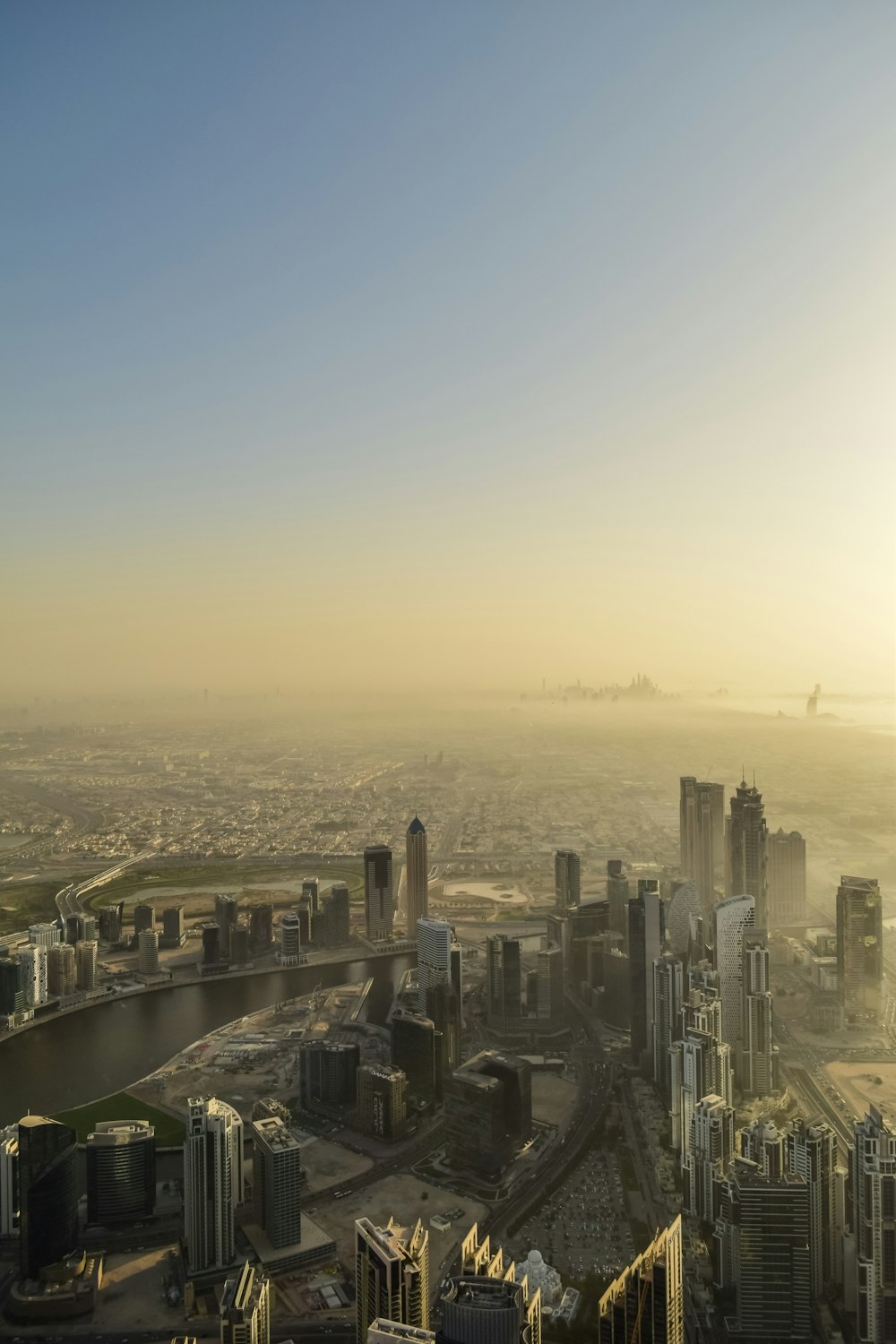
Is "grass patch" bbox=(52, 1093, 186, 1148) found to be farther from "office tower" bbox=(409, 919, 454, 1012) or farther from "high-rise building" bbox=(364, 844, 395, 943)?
"high-rise building" bbox=(364, 844, 395, 943)

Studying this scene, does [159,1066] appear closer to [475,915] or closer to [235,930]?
[235,930]

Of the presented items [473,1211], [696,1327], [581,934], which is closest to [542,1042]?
[581,934]

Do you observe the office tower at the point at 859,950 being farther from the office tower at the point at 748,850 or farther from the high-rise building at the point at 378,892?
the high-rise building at the point at 378,892

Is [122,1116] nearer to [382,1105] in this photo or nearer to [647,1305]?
[382,1105]

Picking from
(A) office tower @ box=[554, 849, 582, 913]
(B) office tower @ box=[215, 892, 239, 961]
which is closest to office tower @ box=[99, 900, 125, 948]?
(B) office tower @ box=[215, 892, 239, 961]

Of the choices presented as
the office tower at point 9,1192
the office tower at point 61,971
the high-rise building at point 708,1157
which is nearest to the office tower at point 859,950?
the high-rise building at point 708,1157

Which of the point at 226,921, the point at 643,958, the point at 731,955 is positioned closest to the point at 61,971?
the point at 226,921
